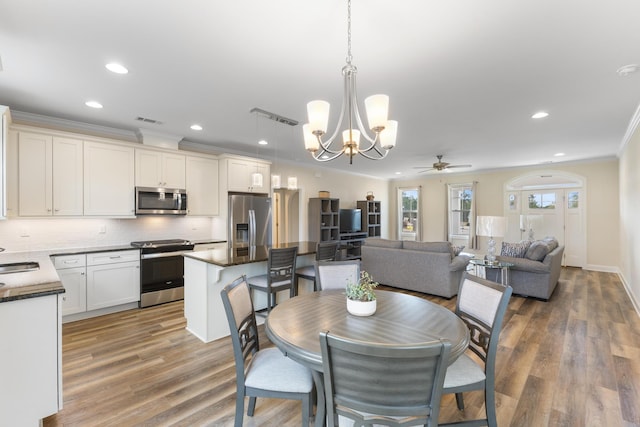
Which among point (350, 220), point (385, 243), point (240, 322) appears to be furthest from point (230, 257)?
point (350, 220)

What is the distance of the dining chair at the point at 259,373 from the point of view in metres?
1.56

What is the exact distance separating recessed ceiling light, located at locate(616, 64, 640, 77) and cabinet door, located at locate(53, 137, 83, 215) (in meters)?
5.89

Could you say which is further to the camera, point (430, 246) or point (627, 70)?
point (430, 246)

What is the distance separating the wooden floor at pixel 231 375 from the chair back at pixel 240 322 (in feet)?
1.83

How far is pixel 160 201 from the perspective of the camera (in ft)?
14.4

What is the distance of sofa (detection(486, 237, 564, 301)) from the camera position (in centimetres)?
443

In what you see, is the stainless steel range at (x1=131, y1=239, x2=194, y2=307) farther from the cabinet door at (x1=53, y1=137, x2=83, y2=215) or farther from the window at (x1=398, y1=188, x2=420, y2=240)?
the window at (x1=398, y1=188, x2=420, y2=240)

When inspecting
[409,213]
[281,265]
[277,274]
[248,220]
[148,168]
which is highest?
[148,168]

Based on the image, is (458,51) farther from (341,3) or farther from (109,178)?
(109,178)

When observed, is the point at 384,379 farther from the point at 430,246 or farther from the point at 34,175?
the point at 34,175

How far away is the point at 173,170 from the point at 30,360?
10.8ft

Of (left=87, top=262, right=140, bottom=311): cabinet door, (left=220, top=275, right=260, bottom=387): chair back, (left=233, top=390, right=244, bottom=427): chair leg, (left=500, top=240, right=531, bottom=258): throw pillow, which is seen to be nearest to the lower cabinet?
(left=87, top=262, right=140, bottom=311): cabinet door

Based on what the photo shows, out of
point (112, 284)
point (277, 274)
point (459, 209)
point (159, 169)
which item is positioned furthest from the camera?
point (459, 209)

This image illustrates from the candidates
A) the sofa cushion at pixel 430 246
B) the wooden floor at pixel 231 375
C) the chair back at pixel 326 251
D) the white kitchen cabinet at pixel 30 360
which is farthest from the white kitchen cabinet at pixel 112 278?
the sofa cushion at pixel 430 246
